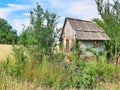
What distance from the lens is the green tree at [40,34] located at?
468 inches

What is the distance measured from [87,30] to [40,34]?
62.6 feet

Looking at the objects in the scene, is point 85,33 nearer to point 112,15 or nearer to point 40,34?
point 112,15

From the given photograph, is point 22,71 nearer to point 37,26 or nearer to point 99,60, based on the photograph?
point 37,26

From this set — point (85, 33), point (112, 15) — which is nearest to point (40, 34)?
point (112, 15)

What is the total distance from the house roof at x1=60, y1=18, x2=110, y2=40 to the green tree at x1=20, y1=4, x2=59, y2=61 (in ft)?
54.9

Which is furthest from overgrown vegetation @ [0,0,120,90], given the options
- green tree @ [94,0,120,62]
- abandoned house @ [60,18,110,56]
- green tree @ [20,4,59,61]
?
A: abandoned house @ [60,18,110,56]

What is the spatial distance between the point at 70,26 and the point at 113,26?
12.7 meters

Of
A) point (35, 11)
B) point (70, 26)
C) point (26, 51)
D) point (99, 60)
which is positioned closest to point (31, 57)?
point (26, 51)

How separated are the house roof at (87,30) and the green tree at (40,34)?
54.9ft

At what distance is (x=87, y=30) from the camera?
3097cm

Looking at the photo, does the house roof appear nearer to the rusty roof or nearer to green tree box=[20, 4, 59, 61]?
the rusty roof

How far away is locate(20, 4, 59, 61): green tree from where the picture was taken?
11.9 meters

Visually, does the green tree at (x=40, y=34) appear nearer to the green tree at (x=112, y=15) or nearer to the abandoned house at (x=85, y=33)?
the green tree at (x=112, y=15)

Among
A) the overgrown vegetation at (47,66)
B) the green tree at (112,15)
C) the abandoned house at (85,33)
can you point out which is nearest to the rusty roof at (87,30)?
the abandoned house at (85,33)
